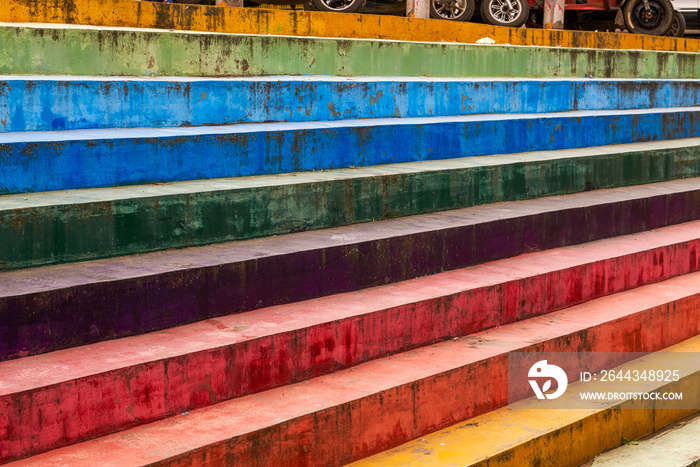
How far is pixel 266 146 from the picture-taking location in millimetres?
4027

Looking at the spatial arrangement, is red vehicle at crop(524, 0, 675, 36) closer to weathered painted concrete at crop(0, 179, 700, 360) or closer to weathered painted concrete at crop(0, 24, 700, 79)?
weathered painted concrete at crop(0, 24, 700, 79)

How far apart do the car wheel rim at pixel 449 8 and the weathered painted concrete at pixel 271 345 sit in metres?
4.65

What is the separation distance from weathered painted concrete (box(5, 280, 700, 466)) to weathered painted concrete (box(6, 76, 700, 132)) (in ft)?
5.89

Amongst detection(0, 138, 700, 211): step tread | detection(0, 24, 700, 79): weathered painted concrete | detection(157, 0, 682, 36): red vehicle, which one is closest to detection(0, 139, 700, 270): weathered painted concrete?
detection(0, 138, 700, 211): step tread

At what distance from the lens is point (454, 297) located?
3.37 m

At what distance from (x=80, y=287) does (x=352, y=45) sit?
329 centimetres

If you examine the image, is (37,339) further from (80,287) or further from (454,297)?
(454,297)

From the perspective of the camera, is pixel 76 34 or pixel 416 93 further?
pixel 416 93

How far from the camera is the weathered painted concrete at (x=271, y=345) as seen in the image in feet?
7.52

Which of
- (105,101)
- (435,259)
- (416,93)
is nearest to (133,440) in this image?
(435,259)

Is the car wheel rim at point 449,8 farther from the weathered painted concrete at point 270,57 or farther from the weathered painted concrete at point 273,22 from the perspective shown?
the weathered painted concrete at point 270,57

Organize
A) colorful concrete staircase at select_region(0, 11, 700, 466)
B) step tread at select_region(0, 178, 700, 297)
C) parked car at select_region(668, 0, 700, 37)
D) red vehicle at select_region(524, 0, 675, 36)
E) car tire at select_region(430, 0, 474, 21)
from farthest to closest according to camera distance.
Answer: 1. parked car at select_region(668, 0, 700, 37)
2. red vehicle at select_region(524, 0, 675, 36)
3. car tire at select_region(430, 0, 474, 21)
4. step tread at select_region(0, 178, 700, 297)
5. colorful concrete staircase at select_region(0, 11, 700, 466)

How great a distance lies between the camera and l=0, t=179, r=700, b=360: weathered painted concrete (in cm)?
256

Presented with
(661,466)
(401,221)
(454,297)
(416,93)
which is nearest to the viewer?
(661,466)
